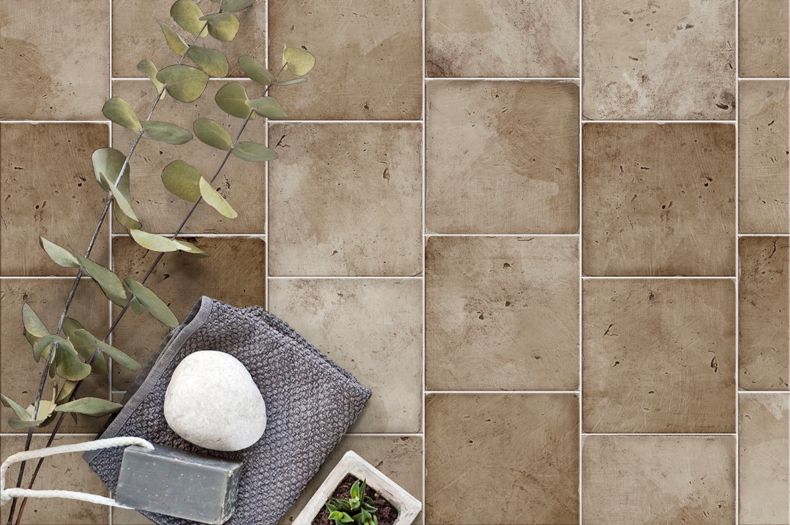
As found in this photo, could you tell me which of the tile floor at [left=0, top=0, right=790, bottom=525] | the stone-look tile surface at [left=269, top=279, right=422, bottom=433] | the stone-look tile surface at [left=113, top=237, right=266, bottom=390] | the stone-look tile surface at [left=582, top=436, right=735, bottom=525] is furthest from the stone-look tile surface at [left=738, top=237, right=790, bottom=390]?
the stone-look tile surface at [left=113, top=237, right=266, bottom=390]

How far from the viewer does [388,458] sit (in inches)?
39.0

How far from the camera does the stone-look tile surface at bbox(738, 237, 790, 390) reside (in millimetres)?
1002

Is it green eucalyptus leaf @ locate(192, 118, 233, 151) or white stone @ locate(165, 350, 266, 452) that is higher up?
green eucalyptus leaf @ locate(192, 118, 233, 151)

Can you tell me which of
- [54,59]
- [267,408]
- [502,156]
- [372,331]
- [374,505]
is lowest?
[374,505]

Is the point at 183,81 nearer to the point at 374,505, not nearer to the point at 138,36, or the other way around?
the point at 138,36

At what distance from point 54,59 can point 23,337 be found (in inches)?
16.6

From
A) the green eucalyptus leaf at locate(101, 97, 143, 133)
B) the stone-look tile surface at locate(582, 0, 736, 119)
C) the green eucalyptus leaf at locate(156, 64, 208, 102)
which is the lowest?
A: the green eucalyptus leaf at locate(101, 97, 143, 133)

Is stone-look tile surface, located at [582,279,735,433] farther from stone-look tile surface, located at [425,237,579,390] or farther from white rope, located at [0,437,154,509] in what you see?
white rope, located at [0,437,154,509]

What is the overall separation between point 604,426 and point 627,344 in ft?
0.43

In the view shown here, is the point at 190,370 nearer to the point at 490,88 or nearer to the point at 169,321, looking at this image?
the point at 169,321

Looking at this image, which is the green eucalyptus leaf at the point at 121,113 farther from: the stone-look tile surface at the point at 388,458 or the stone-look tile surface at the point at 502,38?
the stone-look tile surface at the point at 388,458

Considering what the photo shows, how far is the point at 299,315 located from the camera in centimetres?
99

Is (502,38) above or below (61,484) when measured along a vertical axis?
above

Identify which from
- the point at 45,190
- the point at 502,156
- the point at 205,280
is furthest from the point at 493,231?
the point at 45,190
